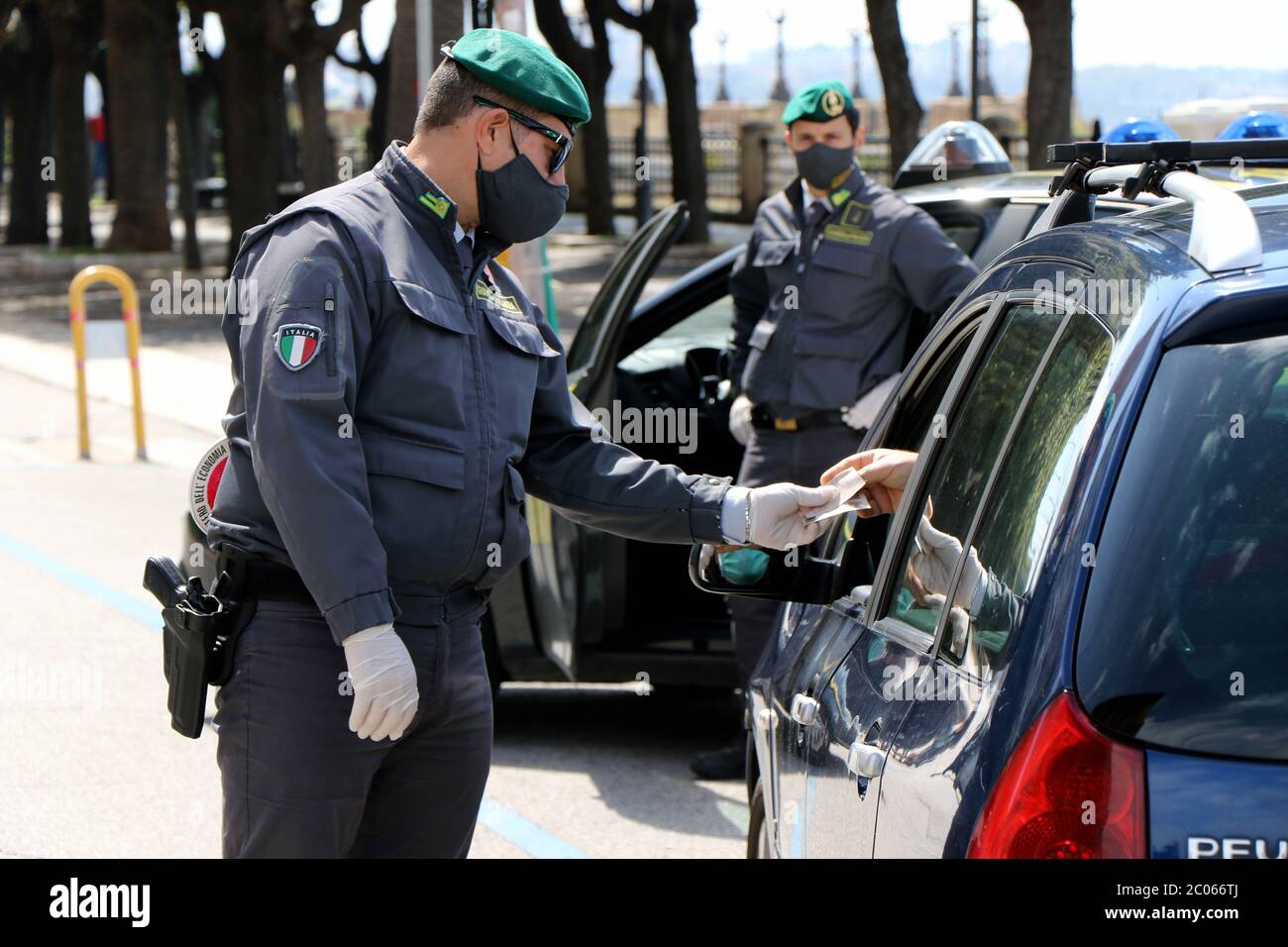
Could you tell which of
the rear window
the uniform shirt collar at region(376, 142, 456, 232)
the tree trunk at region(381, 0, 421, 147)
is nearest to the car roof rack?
the rear window

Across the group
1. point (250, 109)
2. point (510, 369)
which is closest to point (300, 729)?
point (510, 369)

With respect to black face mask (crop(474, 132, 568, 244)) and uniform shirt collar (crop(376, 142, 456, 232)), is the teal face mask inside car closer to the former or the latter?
black face mask (crop(474, 132, 568, 244))

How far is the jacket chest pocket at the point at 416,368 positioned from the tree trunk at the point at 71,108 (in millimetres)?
27795

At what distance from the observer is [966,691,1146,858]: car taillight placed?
1.98 m

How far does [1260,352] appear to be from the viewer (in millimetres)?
2156

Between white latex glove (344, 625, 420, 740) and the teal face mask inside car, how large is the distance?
→ 32.1 inches

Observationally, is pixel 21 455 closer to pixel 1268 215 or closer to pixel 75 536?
pixel 75 536

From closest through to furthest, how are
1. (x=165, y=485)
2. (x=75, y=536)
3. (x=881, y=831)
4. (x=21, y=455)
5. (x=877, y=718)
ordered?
1. (x=881, y=831)
2. (x=877, y=718)
3. (x=75, y=536)
4. (x=165, y=485)
5. (x=21, y=455)

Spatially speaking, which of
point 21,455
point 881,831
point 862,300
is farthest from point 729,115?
point 881,831

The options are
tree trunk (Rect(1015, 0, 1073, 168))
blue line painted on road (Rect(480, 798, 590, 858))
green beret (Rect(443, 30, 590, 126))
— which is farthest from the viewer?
tree trunk (Rect(1015, 0, 1073, 168))

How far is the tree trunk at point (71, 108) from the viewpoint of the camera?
29031 mm

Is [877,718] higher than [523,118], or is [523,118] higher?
[523,118]
